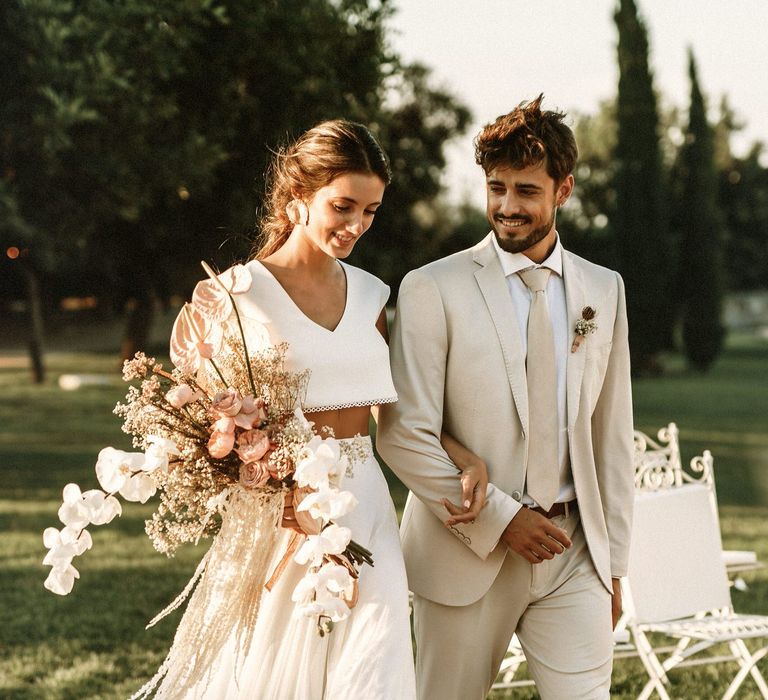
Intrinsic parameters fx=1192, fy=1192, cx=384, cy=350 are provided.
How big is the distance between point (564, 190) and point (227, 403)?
4.49ft

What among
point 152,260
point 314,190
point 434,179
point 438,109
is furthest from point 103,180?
point 438,109

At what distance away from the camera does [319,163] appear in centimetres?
370

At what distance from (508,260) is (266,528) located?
3.79 feet

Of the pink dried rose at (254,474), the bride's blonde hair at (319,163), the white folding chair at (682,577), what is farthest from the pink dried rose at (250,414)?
the white folding chair at (682,577)

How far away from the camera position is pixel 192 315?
141 inches

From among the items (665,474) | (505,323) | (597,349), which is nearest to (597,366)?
(597,349)

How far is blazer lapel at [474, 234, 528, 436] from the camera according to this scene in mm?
3695

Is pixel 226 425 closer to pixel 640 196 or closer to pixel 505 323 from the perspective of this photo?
pixel 505 323

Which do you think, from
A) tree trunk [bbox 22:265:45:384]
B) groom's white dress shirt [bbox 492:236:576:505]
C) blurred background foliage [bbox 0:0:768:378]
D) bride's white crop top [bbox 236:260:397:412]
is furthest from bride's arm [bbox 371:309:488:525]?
tree trunk [bbox 22:265:45:384]

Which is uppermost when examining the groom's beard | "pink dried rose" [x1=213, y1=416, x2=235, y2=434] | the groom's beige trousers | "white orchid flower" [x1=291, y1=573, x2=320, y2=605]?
the groom's beard

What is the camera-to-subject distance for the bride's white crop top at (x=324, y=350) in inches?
142

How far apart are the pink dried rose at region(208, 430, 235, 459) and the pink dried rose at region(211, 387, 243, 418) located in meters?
0.06

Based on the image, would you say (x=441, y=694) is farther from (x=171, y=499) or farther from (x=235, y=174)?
(x=235, y=174)

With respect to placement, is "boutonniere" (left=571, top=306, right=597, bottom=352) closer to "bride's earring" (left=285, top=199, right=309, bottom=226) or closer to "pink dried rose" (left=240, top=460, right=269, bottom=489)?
"bride's earring" (left=285, top=199, right=309, bottom=226)
